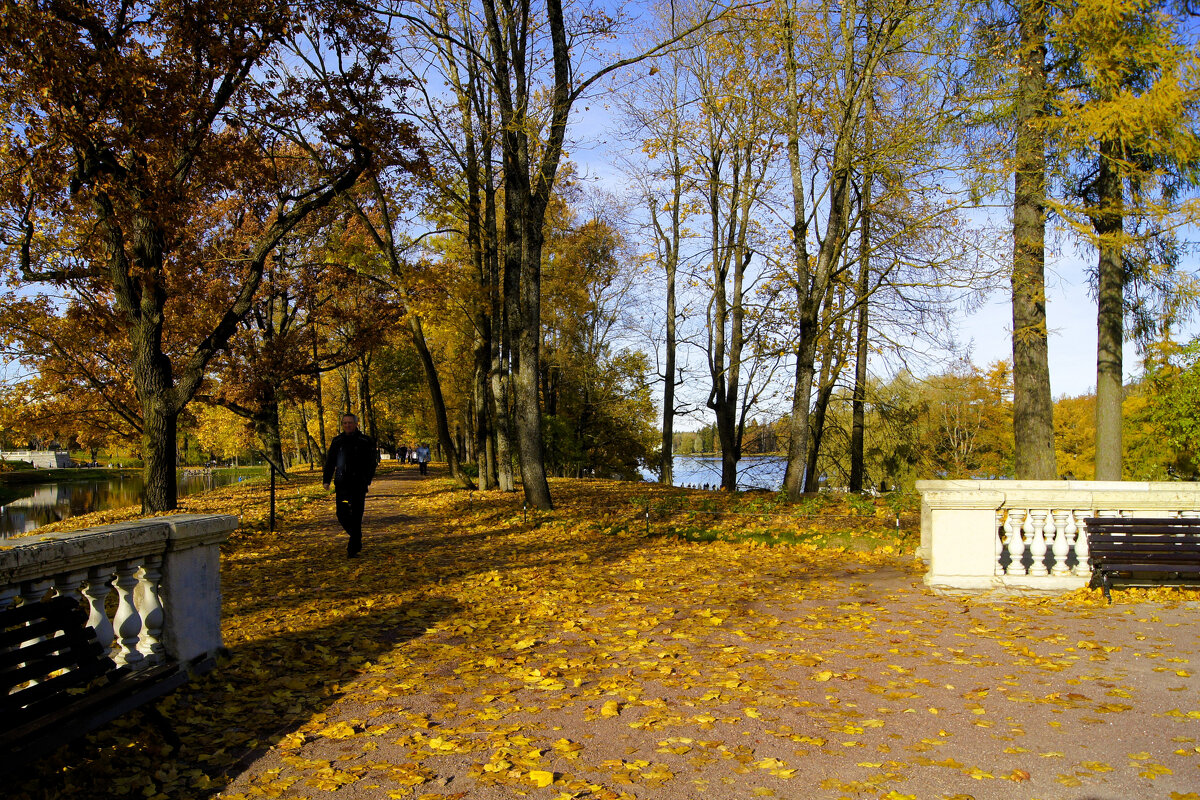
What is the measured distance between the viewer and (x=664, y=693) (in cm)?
484

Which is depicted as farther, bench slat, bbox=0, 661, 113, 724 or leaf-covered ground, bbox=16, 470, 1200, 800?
leaf-covered ground, bbox=16, 470, 1200, 800

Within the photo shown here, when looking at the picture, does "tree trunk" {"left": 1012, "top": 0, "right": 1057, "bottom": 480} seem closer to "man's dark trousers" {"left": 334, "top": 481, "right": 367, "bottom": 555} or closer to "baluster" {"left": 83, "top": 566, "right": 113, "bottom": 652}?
"man's dark trousers" {"left": 334, "top": 481, "right": 367, "bottom": 555}

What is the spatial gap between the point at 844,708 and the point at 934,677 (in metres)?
0.97

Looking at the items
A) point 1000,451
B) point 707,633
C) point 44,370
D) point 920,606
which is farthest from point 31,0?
point 1000,451

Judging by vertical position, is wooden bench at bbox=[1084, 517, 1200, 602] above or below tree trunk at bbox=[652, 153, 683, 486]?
below

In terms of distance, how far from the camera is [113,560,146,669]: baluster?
4410mm

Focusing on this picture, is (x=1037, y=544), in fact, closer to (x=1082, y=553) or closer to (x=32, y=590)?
(x=1082, y=553)

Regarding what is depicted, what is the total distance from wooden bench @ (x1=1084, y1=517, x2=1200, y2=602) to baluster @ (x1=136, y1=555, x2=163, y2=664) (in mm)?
8167

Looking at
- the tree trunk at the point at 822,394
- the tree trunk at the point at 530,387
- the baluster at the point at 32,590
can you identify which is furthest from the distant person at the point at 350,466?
the tree trunk at the point at 822,394

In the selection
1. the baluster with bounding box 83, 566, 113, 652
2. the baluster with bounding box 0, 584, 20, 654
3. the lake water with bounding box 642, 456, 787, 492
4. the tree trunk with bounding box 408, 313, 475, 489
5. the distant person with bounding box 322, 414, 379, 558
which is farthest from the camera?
the lake water with bounding box 642, 456, 787, 492

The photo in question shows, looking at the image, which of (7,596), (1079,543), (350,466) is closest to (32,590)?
(7,596)

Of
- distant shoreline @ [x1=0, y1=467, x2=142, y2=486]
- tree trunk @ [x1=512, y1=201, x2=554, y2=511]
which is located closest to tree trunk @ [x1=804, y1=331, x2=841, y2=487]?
tree trunk @ [x1=512, y1=201, x2=554, y2=511]

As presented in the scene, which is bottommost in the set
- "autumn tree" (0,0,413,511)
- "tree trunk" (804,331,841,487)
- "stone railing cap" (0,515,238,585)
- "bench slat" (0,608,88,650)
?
"bench slat" (0,608,88,650)

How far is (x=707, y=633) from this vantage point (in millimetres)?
6285
